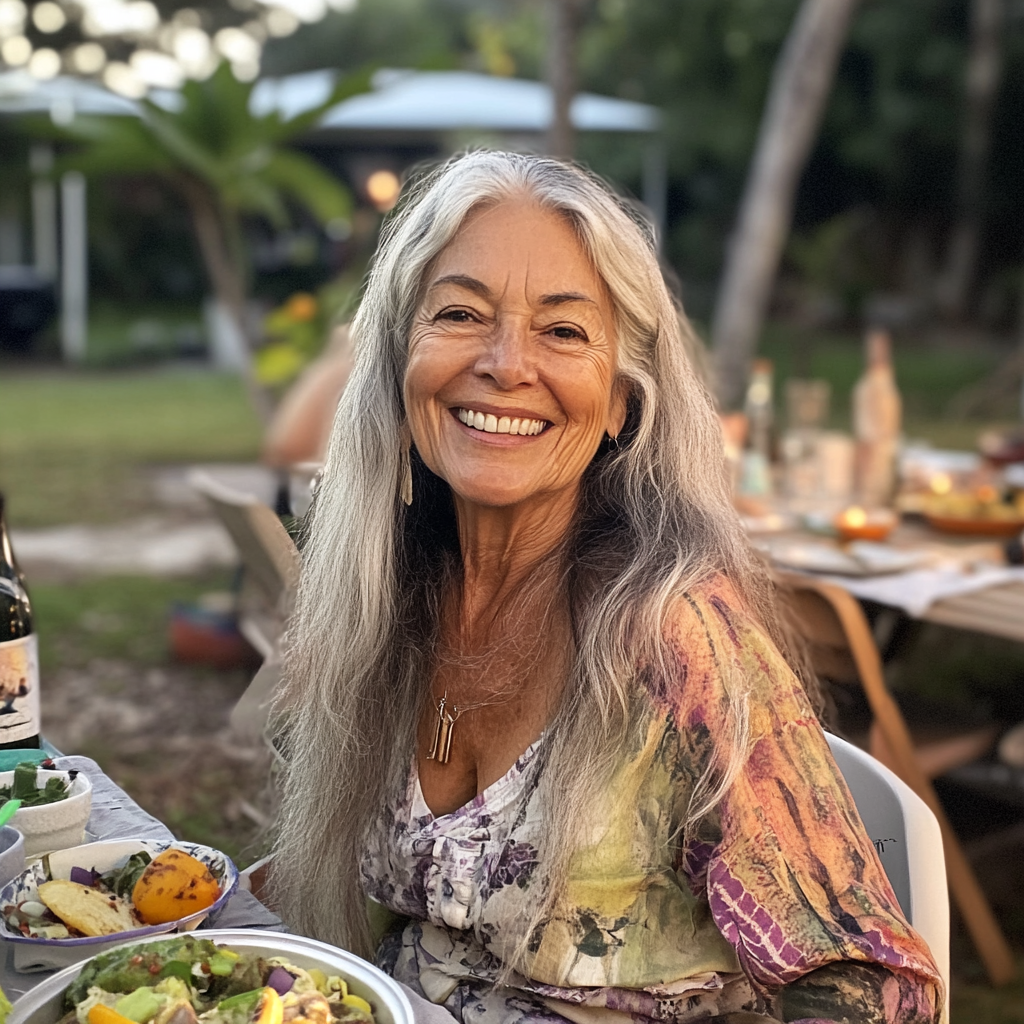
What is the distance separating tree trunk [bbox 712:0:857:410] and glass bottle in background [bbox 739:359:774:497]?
3278 mm

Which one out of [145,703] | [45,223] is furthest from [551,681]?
[45,223]

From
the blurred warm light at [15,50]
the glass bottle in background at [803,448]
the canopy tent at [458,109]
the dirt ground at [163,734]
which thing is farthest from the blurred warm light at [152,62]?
the glass bottle in background at [803,448]

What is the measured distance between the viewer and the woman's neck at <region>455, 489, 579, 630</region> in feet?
5.64

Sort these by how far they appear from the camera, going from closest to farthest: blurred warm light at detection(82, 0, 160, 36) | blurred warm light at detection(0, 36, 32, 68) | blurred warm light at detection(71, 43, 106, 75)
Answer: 1. blurred warm light at detection(0, 36, 32, 68)
2. blurred warm light at detection(82, 0, 160, 36)
3. blurred warm light at detection(71, 43, 106, 75)

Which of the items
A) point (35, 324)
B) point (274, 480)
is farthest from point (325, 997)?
point (35, 324)

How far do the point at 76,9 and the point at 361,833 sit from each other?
2930cm

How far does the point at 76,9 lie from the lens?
27234mm

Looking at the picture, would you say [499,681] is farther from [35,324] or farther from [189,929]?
[35,324]

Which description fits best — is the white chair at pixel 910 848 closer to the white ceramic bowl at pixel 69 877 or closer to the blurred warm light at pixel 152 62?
the white ceramic bowl at pixel 69 877

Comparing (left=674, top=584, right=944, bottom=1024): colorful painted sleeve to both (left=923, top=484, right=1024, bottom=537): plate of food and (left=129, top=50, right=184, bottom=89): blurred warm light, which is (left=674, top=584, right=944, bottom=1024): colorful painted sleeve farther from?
(left=129, top=50, right=184, bottom=89): blurred warm light

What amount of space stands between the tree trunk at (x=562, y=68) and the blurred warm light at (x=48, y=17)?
74.6 feet

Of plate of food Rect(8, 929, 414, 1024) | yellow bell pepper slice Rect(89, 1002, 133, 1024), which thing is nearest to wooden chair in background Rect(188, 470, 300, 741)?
plate of food Rect(8, 929, 414, 1024)

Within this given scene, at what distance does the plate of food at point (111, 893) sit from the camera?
1284 mm

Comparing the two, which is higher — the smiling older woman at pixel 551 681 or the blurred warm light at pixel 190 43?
the blurred warm light at pixel 190 43
